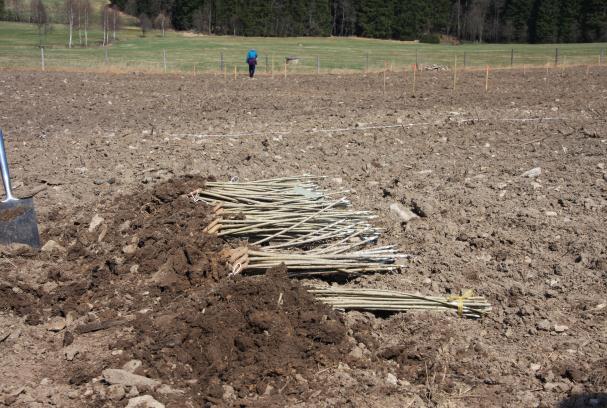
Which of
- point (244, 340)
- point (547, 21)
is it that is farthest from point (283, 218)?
point (547, 21)

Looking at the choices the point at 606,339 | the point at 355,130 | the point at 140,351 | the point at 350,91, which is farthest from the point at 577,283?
the point at 350,91

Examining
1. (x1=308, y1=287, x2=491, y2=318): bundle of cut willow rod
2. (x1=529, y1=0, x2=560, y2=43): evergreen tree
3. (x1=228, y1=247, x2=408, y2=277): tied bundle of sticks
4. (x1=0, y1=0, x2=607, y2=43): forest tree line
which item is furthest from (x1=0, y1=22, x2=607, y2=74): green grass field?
(x1=308, y1=287, x2=491, y2=318): bundle of cut willow rod

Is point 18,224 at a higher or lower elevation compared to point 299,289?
higher

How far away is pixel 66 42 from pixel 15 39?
14.8 feet

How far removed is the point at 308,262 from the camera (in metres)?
5.82

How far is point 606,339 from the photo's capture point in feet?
16.6

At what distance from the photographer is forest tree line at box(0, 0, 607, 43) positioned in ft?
260

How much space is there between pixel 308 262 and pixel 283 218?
0.99 metres

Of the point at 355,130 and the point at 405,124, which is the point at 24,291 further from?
the point at 405,124

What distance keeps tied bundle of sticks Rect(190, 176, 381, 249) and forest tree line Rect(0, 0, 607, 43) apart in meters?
75.3

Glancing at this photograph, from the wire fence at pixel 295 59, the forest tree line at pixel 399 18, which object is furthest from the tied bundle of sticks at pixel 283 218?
the forest tree line at pixel 399 18

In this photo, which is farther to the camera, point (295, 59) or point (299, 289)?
point (295, 59)

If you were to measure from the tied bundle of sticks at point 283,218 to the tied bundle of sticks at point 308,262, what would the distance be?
0.24 m

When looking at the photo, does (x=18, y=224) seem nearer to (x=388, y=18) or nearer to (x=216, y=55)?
(x=216, y=55)
